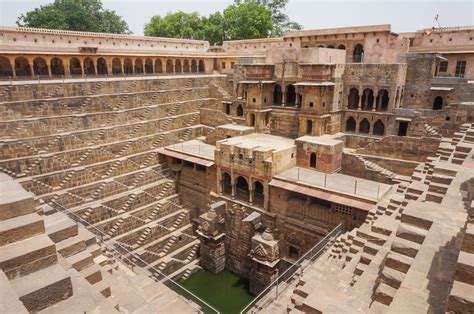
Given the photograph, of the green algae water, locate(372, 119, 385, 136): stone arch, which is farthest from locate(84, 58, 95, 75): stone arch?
locate(372, 119, 385, 136): stone arch

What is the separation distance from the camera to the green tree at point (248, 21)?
4075cm

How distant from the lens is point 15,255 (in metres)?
5.21

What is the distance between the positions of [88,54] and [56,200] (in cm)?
1314

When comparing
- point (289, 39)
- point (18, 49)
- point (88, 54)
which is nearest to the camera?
point (18, 49)

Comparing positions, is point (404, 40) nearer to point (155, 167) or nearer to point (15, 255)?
point (155, 167)

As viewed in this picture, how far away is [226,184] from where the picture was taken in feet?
65.0

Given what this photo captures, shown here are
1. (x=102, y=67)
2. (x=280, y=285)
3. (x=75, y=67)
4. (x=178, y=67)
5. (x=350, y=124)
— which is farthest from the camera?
(x=178, y=67)

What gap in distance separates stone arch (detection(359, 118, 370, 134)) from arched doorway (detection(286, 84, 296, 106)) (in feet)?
17.0

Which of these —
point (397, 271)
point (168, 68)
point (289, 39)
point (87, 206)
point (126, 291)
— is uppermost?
point (289, 39)

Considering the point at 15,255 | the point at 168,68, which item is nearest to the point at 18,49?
the point at 168,68

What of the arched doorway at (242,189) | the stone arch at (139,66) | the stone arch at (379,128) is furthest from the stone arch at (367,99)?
the stone arch at (139,66)

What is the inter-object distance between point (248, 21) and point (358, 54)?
65.7 feet

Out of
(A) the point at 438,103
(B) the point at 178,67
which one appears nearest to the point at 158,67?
(B) the point at 178,67

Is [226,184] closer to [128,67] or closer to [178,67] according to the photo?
[128,67]
